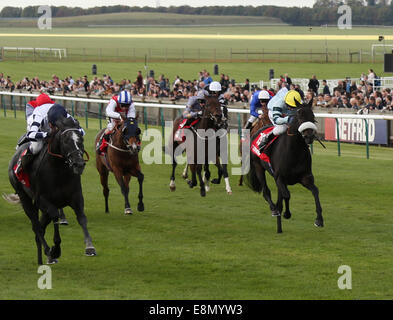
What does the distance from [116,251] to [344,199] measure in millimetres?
5220

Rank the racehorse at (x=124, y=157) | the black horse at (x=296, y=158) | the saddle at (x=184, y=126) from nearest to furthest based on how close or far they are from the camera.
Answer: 1. the black horse at (x=296, y=158)
2. the racehorse at (x=124, y=157)
3. the saddle at (x=184, y=126)

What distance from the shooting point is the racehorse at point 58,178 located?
8.73m

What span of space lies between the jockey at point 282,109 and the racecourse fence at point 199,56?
191 ft

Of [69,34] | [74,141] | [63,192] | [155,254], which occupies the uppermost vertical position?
[69,34]

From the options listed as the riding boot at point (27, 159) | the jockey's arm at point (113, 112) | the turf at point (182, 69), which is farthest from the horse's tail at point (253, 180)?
the turf at point (182, 69)

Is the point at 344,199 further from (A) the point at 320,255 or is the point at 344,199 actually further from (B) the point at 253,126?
(A) the point at 320,255

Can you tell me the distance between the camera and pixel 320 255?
9266 millimetres

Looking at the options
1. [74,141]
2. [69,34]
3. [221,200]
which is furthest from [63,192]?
[69,34]

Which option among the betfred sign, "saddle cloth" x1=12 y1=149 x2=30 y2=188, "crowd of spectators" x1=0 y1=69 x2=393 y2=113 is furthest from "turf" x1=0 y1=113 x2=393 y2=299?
the betfred sign

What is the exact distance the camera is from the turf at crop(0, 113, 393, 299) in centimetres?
→ 788

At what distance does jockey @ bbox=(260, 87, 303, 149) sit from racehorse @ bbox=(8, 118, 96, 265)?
3036 mm

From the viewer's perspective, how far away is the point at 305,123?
33.0ft

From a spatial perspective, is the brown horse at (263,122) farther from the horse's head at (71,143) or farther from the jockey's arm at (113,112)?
the horse's head at (71,143)
